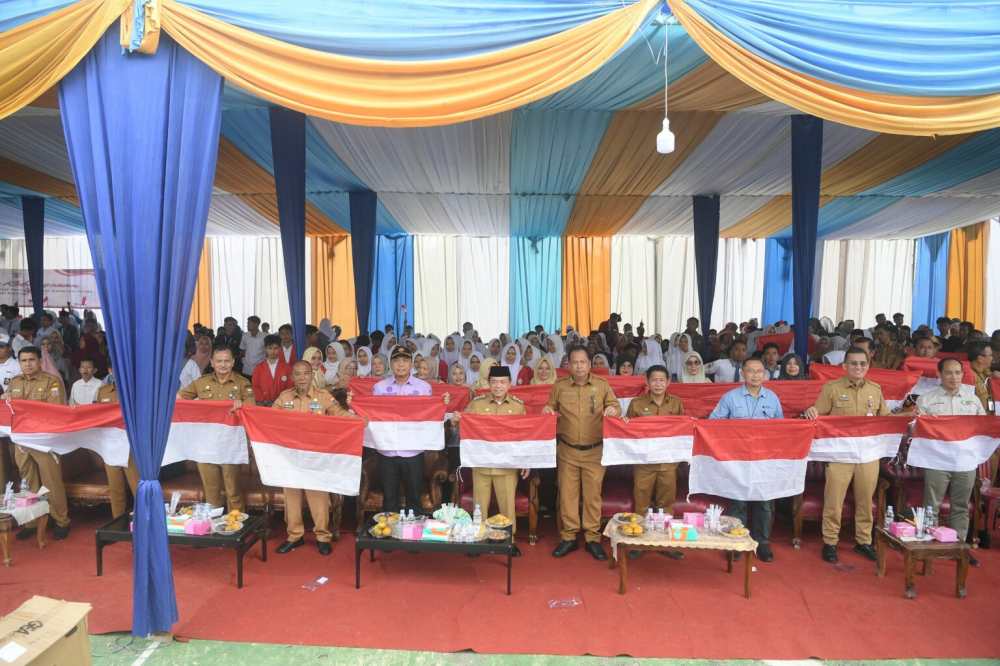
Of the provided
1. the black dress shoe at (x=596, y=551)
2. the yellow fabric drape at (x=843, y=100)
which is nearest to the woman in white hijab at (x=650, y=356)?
the black dress shoe at (x=596, y=551)

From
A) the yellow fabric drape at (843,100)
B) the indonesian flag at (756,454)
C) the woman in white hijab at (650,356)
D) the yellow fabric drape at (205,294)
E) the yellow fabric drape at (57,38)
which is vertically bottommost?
the indonesian flag at (756,454)

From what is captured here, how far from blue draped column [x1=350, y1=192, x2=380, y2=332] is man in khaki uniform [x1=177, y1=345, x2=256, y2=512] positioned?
6.39 m

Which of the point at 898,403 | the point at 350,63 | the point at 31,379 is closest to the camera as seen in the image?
the point at 350,63

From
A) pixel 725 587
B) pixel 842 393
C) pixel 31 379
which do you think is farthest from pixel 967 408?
pixel 31 379

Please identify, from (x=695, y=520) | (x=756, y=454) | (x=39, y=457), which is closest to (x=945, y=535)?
(x=756, y=454)

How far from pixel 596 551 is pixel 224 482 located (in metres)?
3.62

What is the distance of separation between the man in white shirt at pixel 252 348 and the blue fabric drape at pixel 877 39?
8.35m

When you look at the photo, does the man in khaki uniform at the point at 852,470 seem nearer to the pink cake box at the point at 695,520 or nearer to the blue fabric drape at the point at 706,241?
the pink cake box at the point at 695,520

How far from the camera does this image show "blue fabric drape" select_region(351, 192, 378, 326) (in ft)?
Answer: 41.0

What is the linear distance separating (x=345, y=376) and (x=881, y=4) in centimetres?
658

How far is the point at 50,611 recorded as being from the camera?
3.21m

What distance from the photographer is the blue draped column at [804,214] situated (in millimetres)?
7801

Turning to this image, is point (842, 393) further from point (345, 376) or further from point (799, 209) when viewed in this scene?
point (345, 376)

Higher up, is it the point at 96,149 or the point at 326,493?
the point at 96,149
